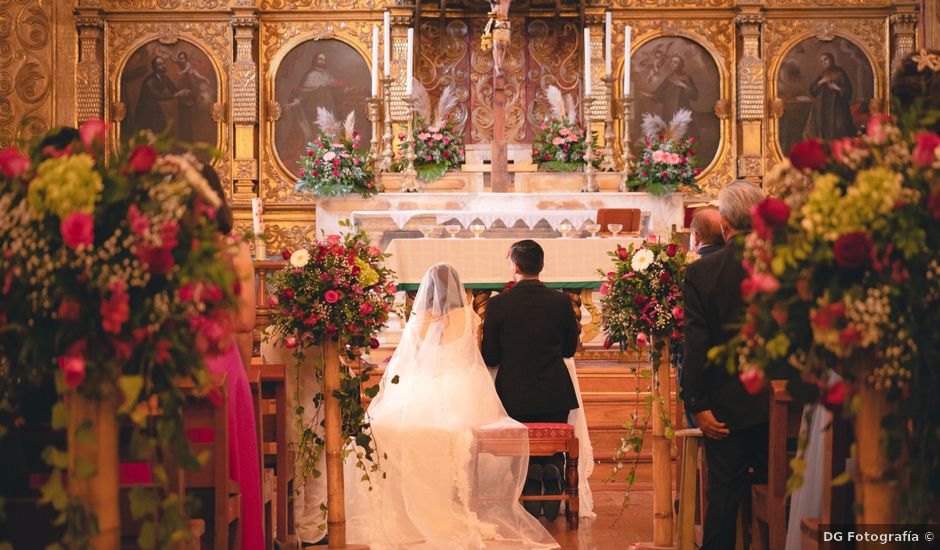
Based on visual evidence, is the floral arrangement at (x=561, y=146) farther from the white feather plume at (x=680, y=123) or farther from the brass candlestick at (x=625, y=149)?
the white feather plume at (x=680, y=123)

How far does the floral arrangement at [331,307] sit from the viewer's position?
5699mm

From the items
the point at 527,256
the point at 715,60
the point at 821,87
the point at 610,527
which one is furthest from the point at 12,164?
the point at 821,87

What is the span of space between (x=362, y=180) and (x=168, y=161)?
9135mm

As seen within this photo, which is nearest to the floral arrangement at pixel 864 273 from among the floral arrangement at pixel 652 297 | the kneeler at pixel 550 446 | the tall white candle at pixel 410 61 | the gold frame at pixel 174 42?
the floral arrangement at pixel 652 297

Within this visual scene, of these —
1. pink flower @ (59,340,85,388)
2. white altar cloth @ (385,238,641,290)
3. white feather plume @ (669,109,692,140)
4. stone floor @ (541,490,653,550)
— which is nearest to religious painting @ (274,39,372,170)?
white feather plume @ (669,109,692,140)

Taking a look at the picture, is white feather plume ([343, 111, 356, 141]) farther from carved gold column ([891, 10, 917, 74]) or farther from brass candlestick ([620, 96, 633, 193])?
carved gold column ([891, 10, 917, 74])

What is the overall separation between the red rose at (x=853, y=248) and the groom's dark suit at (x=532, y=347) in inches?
159

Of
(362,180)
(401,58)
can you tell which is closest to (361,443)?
(362,180)

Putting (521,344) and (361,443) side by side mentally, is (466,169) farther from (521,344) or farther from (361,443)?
(361,443)

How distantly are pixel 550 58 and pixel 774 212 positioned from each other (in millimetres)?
11049

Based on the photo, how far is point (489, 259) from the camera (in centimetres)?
930

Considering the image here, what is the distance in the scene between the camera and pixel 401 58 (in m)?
13.3

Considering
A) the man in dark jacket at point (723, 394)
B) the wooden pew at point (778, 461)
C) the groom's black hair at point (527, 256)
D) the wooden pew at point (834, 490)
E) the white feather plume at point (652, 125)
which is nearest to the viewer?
the wooden pew at point (834, 490)

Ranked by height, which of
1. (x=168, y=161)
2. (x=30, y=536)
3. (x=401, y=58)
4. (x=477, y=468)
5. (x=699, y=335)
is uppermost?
(x=401, y=58)
